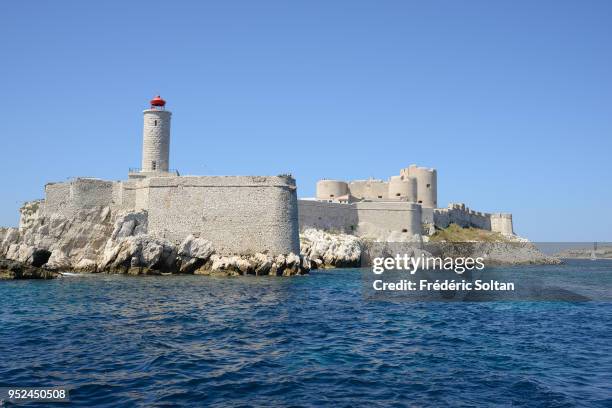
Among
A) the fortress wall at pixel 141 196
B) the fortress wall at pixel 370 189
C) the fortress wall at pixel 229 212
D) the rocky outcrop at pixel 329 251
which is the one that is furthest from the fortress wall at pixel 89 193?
the fortress wall at pixel 370 189

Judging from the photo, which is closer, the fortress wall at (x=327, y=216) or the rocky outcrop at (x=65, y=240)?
the rocky outcrop at (x=65, y=240)

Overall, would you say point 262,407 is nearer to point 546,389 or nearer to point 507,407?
point 507,407

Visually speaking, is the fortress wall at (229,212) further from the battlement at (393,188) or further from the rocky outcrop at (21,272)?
the battlement at (393,188)

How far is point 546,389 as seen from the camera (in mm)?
9266

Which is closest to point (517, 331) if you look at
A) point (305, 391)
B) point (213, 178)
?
point (305, 391)

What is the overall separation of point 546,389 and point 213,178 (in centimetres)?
2494

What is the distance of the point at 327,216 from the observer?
4619cm

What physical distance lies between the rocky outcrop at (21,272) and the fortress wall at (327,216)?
19.1m

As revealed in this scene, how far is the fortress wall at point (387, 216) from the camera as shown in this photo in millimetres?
49969

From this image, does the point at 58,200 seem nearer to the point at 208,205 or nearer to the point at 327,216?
the point at 208,205

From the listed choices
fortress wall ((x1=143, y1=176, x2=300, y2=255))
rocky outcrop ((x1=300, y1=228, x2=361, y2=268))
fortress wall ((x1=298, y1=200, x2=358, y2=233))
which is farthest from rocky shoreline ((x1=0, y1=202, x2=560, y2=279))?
fortress wall ((x1=298, y1=200, x2=358, y2=233))

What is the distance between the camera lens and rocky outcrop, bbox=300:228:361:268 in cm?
3906

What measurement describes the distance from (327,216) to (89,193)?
19.0 m

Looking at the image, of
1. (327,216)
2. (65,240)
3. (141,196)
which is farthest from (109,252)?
(327,216)
